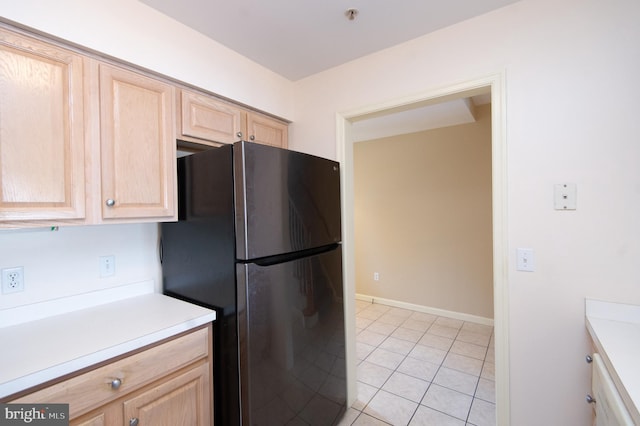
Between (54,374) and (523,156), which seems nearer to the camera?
(54,374)

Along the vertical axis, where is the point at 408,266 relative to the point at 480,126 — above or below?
below

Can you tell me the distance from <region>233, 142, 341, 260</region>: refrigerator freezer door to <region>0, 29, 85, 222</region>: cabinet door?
66 centimetres

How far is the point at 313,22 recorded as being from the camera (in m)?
1.53

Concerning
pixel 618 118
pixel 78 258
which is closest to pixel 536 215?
pixel 618 118

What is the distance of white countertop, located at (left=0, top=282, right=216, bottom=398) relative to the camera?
2.75 feet

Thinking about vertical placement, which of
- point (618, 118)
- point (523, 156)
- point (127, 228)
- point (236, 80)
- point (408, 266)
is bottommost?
point (408, 266)

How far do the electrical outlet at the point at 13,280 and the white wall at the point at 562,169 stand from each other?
7.63 feet

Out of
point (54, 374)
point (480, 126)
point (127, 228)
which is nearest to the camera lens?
point (54, 374)

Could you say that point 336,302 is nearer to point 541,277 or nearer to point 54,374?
point 541,277

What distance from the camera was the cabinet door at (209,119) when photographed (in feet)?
5.04

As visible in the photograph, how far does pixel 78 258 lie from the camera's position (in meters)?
1.38

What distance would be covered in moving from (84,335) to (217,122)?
1.24m

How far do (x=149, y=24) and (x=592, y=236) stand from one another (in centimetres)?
237

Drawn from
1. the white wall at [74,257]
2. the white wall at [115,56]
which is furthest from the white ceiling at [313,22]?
the white wall at [74,257]
